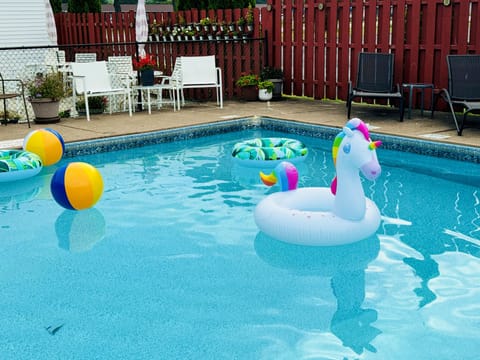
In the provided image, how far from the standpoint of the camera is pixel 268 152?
6594 mm

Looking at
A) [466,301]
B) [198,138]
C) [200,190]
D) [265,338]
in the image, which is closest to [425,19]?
[198,138]

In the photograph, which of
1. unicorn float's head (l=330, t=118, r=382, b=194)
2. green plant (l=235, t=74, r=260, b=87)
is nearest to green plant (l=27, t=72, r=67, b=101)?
green plant (l=235, t=74, r=260, b=87)

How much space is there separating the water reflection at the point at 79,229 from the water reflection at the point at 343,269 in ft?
4.39

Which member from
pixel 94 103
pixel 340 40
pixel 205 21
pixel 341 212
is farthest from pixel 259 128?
pixel 341 212

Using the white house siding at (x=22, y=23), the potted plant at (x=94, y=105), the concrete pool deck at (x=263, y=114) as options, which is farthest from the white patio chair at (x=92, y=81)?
the white house siding at (x=22, y=23)

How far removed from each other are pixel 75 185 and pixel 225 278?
6.08ft

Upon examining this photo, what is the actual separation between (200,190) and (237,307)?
8.33 ft

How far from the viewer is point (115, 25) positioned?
46.4ft

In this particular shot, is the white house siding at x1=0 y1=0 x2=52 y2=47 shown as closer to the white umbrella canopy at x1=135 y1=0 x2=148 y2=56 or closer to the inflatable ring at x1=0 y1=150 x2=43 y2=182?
the white umbrella canopy at x1=135 y1=0 x2=148 y2=56

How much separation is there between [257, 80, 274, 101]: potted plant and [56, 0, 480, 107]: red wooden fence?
2.06 ft

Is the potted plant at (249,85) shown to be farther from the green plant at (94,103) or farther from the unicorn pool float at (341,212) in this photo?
the unicorn pool float at (341,212)

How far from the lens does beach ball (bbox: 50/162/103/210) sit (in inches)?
201

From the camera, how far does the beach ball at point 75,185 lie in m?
5.09

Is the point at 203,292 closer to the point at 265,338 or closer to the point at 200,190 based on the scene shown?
the point at 265,338
